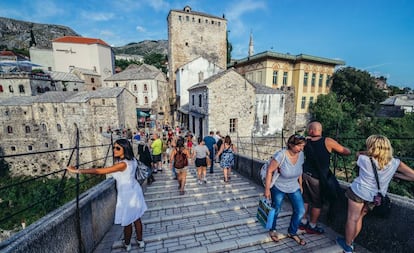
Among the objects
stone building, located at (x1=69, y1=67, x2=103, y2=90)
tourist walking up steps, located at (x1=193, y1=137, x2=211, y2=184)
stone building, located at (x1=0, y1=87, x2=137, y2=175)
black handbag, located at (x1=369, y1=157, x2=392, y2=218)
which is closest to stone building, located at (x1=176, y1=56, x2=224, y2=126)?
stone building, located at (x1=0, y1=87, x2=137, y2=175)

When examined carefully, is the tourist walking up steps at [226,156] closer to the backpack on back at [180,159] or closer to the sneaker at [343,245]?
the backpack on back at [180,159]

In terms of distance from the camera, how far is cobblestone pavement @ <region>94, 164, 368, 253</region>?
9.59ft

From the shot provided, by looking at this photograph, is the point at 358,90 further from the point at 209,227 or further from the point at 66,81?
the point at 66,81

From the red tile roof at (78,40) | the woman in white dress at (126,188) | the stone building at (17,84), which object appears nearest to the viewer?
the woman in white dress at (126,188)

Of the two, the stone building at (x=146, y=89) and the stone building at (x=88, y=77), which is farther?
the stone building at (x=88, y=77)

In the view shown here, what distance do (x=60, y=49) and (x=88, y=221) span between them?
152 feet

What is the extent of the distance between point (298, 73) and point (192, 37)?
55.8ft

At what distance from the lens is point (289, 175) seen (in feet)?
9.12

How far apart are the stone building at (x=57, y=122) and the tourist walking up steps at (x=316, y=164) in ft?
67.7

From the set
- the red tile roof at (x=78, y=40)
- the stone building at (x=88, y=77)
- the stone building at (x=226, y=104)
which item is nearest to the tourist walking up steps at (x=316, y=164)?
the stone building at (x=226, y=104)

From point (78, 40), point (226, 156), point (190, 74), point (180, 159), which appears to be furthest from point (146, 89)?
point (180, 159)

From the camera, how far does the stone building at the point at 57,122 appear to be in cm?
2030

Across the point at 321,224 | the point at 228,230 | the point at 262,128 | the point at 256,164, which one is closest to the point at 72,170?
the point at 228,230

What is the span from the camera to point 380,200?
237cm
